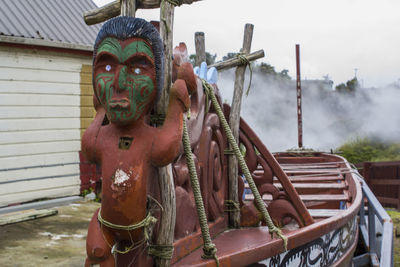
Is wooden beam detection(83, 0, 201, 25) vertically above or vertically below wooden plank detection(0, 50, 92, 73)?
below

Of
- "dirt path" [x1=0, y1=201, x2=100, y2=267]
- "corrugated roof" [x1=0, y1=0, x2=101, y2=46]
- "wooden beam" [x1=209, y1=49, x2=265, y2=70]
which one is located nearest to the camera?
"wooden beam" [x1=209, y1=49, x2=265, y2=70]

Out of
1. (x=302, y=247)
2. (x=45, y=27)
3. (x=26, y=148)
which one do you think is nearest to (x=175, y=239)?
(x=302, y=247)

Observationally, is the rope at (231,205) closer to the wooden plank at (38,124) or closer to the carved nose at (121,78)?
the carved nose at (121,78)

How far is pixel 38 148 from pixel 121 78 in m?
5.57

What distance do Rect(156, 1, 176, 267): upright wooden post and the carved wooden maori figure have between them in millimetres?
160

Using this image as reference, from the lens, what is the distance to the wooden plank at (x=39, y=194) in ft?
21.4

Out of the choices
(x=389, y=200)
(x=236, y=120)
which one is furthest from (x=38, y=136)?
(x=389, y=200)

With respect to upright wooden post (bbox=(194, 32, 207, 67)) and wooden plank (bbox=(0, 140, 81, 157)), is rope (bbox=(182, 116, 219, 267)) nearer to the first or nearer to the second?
upright wooden post (bbox=(194, 32, 207, 67))

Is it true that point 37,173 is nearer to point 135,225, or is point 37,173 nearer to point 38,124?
point 38,124

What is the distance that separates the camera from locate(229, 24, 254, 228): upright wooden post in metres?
3.39

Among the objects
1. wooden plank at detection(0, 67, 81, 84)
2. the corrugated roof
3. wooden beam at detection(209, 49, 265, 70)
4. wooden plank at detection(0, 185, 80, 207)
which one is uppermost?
the corrugated roof

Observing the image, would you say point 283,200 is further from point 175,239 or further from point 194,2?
point 194,2

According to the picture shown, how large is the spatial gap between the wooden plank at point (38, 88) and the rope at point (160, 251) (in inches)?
213

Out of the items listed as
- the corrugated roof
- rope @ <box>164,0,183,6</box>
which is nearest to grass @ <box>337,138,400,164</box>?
the corrugated roof
